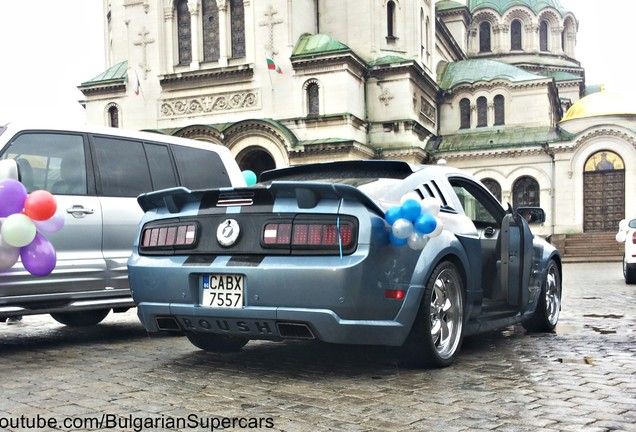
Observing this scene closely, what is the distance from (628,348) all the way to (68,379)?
463 centimetres

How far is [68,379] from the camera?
4.97 meters

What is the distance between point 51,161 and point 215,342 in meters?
2.36

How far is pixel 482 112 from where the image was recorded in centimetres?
4462

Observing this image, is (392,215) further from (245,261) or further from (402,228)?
(245,261)

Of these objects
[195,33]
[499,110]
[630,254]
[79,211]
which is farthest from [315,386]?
[499,110]

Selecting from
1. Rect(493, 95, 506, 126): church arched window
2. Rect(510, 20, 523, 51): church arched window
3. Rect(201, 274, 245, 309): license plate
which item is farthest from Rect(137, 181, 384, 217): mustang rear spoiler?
Rect(510, 20, 523, 51): church arched window

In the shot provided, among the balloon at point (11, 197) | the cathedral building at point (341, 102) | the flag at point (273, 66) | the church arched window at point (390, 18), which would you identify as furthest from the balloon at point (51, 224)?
the church arched window at point (390, 18)

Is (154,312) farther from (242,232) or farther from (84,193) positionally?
(84,193)

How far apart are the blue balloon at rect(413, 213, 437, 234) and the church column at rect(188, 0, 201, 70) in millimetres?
36297

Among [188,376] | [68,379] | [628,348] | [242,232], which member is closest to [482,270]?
[628,348]

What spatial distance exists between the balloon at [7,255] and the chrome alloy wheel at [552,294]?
5019mm

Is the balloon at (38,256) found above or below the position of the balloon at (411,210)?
below

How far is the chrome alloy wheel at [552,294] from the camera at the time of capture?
734 cm

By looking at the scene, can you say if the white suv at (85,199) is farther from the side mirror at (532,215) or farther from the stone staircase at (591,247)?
the stone staircase at (591,247)
